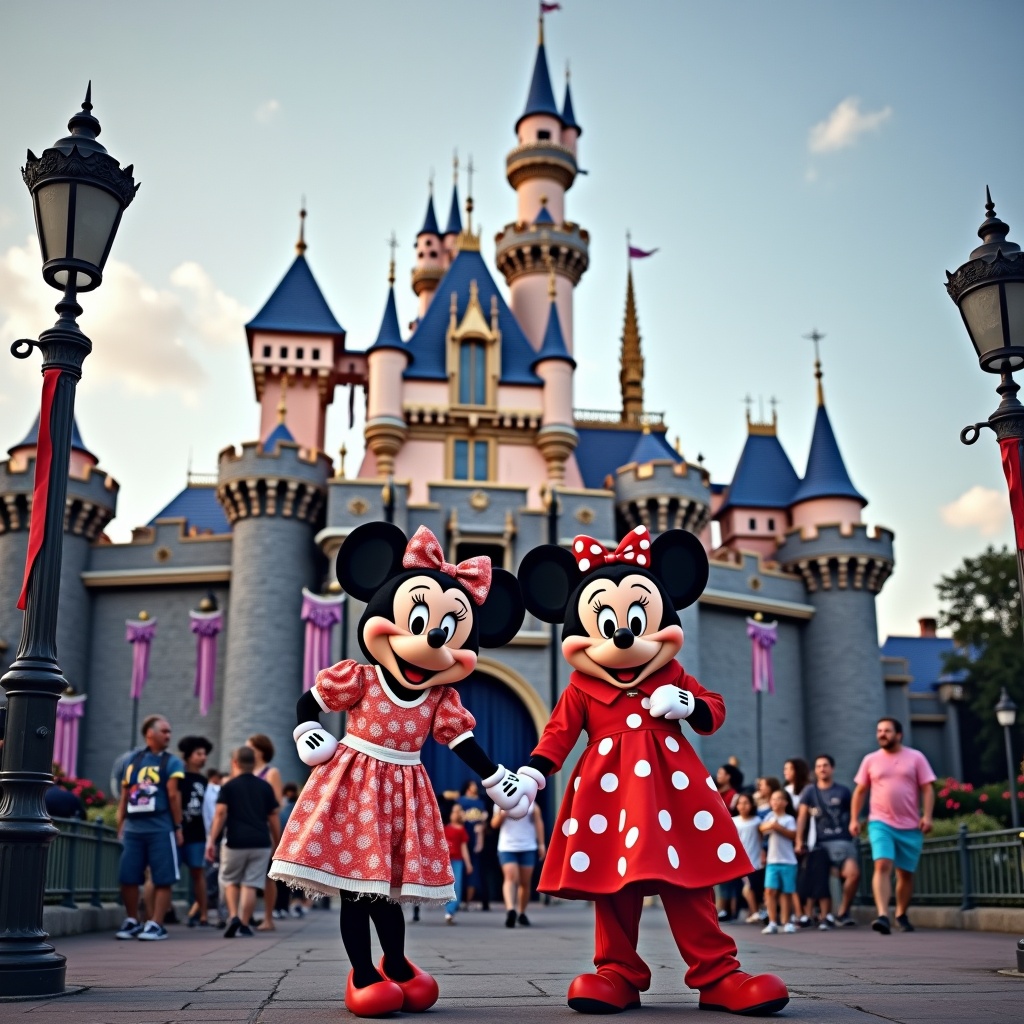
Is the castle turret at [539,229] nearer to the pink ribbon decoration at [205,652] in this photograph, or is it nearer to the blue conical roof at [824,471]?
the blue conical roof at [824,471]

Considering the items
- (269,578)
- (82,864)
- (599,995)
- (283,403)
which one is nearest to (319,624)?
(269,578)

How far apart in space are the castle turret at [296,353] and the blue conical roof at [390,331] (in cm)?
213

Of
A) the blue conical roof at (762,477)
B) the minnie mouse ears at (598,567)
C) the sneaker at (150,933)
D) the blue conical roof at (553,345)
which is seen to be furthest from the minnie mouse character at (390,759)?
the blue conical roof at (762,477)

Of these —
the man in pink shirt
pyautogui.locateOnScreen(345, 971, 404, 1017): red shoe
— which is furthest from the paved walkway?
the man in pink shirt

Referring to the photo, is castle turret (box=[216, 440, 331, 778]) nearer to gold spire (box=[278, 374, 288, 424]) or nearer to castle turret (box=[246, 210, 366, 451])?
gold spire (box=[278, 374, 288, 424])

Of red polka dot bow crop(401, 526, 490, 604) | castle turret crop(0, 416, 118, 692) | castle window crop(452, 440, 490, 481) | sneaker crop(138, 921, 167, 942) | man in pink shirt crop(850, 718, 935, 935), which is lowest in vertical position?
sneaker crop(138, 921, 167, 942)

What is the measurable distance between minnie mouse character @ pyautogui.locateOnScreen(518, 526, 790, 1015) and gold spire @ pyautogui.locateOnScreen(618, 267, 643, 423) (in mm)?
34077

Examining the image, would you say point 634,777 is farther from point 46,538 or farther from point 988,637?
point 988,637

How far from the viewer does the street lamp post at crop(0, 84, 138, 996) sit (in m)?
4.45

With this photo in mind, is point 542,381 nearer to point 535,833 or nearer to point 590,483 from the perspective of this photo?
point 590,483

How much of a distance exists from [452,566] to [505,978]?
1.87 m

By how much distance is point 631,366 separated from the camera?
1654 inches

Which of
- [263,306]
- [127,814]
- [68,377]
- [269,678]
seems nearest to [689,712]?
[68,377]

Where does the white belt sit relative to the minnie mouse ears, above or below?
below
